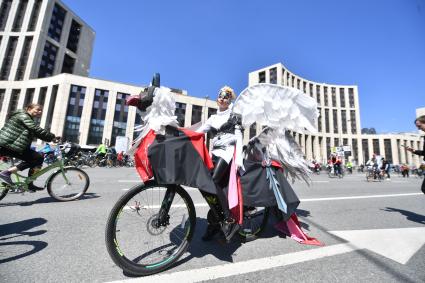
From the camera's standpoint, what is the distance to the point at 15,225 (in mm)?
3123

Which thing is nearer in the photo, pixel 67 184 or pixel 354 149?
pixel 67 184

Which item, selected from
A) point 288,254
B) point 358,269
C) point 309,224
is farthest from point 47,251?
point 309,224

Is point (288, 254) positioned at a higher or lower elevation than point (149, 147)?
lower

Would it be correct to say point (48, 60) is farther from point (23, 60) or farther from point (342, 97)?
point (342, 97)

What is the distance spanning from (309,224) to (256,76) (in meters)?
88.8

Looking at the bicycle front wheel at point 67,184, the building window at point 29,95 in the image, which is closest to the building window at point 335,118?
the building window at point 29,95

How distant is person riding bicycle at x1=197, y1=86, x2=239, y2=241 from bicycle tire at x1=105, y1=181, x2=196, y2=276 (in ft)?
1.26

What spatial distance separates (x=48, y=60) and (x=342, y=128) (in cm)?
10371

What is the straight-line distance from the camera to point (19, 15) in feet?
183

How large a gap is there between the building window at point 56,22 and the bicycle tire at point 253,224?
74.2 m

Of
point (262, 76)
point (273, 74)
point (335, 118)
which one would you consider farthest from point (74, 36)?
point (335, 118)

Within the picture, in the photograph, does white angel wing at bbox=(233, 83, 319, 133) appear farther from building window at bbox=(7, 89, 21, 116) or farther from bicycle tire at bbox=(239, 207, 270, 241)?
building window at bbox=(7, 89, 21, 116)

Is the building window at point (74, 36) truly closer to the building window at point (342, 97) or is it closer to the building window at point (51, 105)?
the building window at point (51, 105)

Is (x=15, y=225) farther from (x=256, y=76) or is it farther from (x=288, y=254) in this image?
(x=256, y=76)
